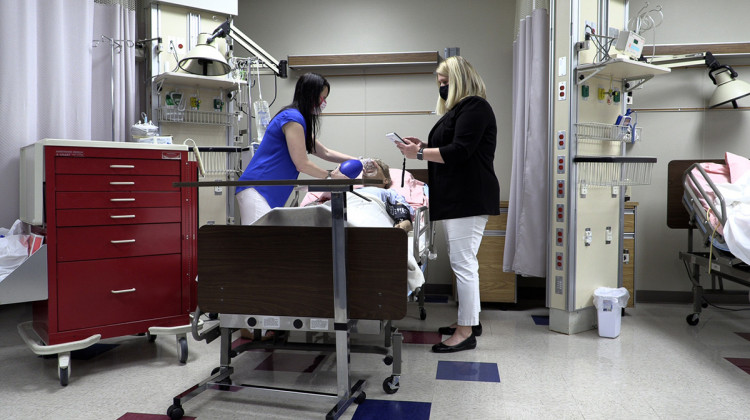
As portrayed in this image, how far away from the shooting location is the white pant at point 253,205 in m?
2.62

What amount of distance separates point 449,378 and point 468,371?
0.48 ft

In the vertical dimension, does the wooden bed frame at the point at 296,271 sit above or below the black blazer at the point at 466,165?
A: below

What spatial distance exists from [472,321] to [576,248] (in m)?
0.89

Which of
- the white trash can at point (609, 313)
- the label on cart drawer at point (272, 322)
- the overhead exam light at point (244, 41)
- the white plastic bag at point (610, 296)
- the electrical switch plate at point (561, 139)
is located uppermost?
the overhead exam light at point (244, 41)

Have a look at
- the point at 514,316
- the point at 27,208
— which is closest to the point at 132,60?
the point at 27,208

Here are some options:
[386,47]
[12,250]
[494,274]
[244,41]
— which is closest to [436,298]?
[494,274]

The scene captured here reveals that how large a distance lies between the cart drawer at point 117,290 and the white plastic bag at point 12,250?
0.99ft

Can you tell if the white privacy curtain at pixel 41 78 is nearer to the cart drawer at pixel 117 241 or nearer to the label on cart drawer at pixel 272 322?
the cart drawer at pixel 117 241

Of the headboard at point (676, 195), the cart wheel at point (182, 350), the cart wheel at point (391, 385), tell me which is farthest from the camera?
the headboard at point (676, 195)

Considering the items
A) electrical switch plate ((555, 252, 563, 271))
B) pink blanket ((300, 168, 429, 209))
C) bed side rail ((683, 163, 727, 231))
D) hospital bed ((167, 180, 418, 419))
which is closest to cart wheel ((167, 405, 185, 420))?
hospital bed ((167, 180, 418, 419))

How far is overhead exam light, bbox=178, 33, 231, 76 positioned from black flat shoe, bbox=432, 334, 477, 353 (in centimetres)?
211

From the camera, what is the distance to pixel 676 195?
4098 millimetres

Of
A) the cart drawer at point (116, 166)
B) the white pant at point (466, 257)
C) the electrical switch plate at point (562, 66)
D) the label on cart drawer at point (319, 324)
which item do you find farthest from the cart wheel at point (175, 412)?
the electrical switch plate at point (562, 66)

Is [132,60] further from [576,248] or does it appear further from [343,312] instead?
[576,248]
